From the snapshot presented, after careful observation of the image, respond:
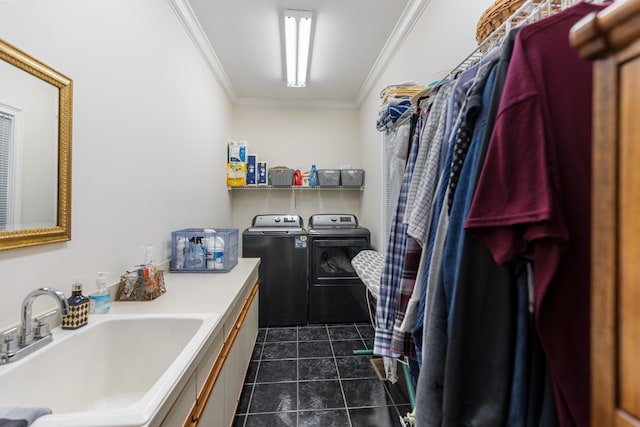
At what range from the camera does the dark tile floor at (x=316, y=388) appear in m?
1.67

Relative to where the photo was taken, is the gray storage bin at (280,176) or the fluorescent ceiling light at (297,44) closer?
the fluorescent ceiling light at (297,44)

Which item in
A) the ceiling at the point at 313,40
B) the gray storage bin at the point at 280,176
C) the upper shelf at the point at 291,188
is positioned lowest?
the upper shelf at the point at 291,188

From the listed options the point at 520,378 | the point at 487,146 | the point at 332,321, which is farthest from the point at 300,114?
the point at 520,378

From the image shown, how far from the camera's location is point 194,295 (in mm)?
1371

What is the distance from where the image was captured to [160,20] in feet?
5.65

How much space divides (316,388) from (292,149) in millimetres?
2780

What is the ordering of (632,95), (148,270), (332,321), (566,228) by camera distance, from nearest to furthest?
(632,95)
(566,228)
(148,270)
(332,321)

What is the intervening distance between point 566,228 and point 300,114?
3568 millimetres

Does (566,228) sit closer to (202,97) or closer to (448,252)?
(448,252)

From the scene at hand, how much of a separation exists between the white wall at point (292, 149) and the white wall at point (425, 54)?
1.91 feet

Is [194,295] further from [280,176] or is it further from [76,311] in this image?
[280,176]

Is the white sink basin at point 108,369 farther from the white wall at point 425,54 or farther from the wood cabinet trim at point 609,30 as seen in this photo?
the white wall at point 425,54

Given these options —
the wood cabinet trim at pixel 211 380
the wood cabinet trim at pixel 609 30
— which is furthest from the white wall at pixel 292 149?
the wood cabinet trim at pixel 609 30

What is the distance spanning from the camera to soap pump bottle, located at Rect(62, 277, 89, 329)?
0.97m
